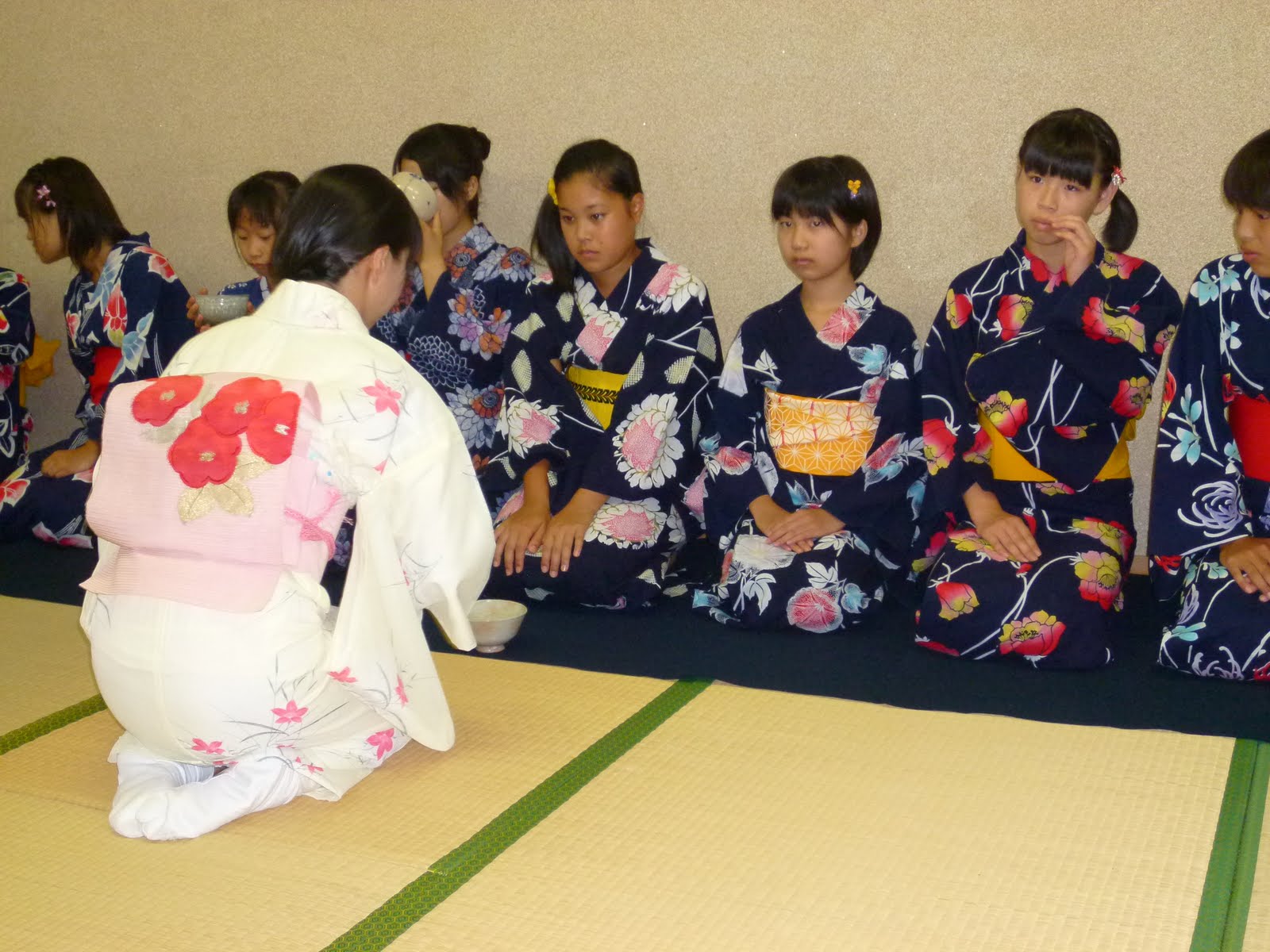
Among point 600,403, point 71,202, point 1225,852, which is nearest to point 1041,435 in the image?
point 600,403

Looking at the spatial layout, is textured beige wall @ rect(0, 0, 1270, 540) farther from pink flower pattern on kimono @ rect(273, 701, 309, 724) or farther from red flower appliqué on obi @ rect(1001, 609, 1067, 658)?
pink flower pattern on kimono @ rect(273, 701, 309, 724)

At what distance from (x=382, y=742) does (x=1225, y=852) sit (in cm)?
156

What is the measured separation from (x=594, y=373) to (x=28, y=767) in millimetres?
2137

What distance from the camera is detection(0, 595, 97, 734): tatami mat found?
295 centimetres

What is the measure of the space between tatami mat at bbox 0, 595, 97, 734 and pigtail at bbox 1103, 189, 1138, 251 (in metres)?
3.05

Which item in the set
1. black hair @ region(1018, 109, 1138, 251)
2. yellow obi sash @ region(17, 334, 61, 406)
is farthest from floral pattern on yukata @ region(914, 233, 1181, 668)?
yellow obi sash @ region(17, 334, 61, 406)

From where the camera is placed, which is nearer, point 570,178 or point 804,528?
point 804,528

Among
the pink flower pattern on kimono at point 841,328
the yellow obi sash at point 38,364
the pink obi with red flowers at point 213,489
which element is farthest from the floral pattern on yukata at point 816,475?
the yellow obi sash at point 38,364

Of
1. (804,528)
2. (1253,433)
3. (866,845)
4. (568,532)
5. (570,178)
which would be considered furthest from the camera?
(570,178)

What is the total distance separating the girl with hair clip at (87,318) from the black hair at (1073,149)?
3.28 metres

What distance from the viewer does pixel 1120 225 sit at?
3.72 meters

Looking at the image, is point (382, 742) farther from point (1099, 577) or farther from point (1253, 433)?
point (1253, 433)

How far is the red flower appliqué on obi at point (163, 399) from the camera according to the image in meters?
2.36

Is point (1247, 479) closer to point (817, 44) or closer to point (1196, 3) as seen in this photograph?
point (1196, 3)
